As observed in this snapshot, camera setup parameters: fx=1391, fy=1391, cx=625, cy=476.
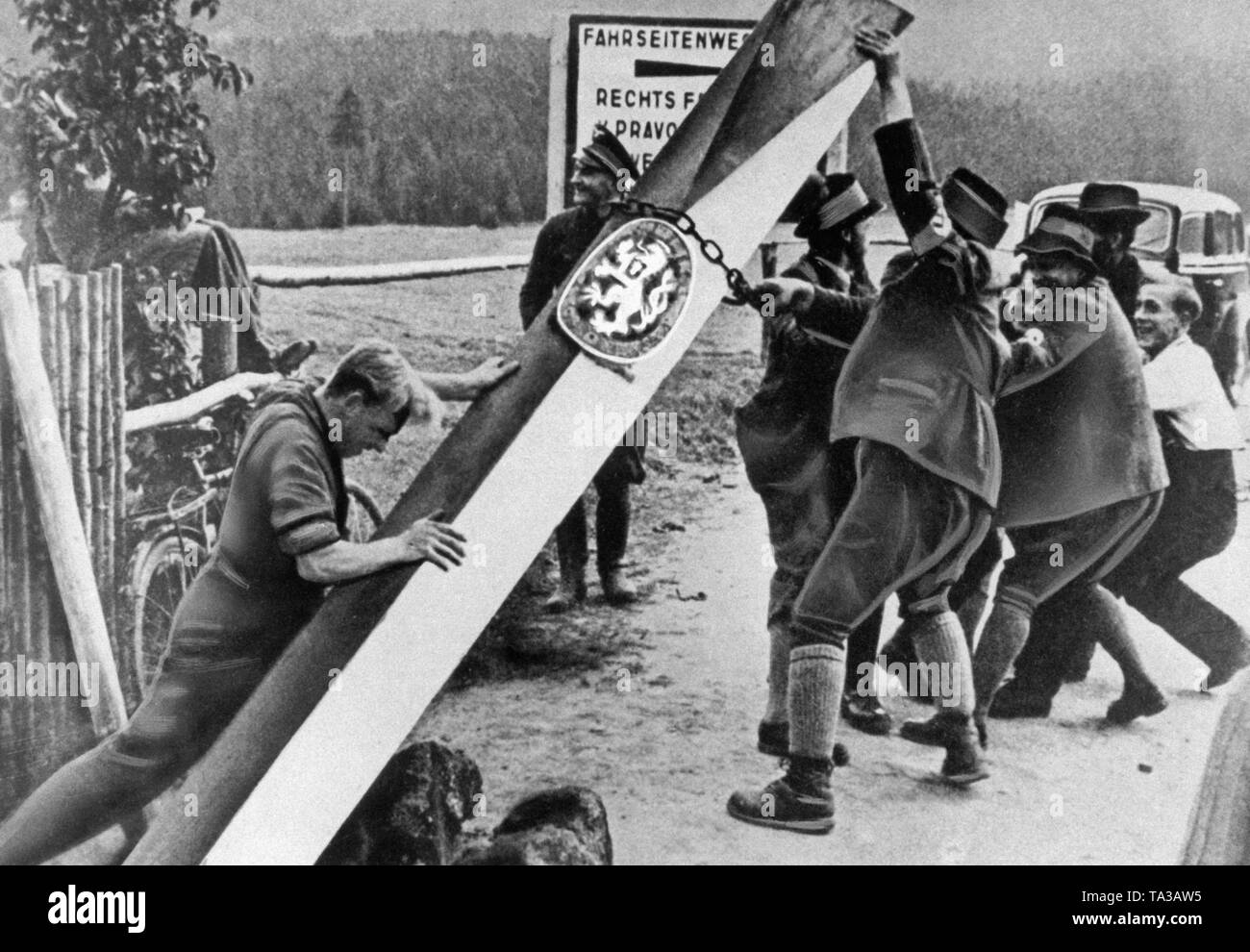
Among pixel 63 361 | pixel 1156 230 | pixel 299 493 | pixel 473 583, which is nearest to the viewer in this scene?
pixel 299 493

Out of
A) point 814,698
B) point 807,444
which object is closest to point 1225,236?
point 807,444

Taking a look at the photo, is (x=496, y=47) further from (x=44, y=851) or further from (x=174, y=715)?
(x=44, y=851)

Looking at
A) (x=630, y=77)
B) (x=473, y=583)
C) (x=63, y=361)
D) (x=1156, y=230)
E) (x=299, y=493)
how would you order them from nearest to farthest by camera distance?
(x=299, y=493)
(x=473, y=583)
(x=63, y=361)
(x=630, y=77)
(x=1156, y=230)

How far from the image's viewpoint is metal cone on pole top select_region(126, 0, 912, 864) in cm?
480

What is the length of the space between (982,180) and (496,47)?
182 centimetres

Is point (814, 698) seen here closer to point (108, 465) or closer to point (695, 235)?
point (695, 235)

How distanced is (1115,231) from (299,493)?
3.12 metres

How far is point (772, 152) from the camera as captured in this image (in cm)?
497

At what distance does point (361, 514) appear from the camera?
Result: 5.00 m

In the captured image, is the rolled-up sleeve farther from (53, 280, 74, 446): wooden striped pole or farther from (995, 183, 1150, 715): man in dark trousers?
(995, 183, 1150, 715): man in dark trousers

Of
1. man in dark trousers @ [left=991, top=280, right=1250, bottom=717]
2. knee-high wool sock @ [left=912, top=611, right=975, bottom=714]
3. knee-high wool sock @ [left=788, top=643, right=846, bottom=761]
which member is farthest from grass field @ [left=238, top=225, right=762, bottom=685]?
man in dark trousers @ [left=991, top=280, right=1250, bottom=717]

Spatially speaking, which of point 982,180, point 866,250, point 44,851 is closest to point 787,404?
point 866,250

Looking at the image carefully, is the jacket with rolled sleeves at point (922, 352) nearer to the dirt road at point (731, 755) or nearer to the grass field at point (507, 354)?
the grass field at point (507, 354)

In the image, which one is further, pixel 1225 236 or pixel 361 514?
pixel 1225 236
